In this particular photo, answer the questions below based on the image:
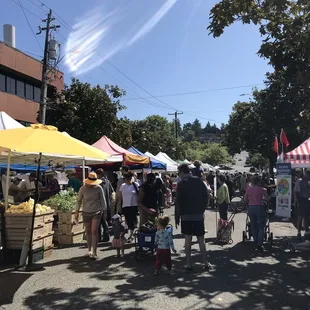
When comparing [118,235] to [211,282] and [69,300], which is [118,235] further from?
[69,300]

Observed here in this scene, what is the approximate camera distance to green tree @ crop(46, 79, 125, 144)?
21.4 meters

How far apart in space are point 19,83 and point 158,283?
82.3 ft

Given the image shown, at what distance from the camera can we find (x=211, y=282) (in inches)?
240

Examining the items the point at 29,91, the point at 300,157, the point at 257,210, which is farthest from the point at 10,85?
the point at 257,210

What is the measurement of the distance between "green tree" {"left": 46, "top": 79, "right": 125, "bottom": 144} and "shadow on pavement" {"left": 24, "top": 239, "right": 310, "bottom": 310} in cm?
1437

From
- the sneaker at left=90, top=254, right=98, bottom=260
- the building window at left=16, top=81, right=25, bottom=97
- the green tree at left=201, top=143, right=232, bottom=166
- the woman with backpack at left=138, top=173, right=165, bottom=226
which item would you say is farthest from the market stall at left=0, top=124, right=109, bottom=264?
the green tree at left=201, top=143, right=232, bottom=166

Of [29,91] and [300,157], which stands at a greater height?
[29,91]

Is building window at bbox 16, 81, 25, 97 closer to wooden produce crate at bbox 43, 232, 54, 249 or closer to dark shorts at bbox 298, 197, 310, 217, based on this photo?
wooden produce crate at bbox 43, 232, 54, 249

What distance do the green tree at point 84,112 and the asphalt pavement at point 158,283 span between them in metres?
13.8

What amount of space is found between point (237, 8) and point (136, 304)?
692 centimetres

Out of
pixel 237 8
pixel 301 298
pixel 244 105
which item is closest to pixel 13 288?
pixel 301 298

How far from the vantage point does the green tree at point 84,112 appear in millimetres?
21406

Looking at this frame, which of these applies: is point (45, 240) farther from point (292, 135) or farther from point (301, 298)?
point (292, 135)

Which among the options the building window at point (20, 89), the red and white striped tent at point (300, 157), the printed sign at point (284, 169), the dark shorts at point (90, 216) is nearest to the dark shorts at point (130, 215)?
the dark shorts at point (90, 216)
